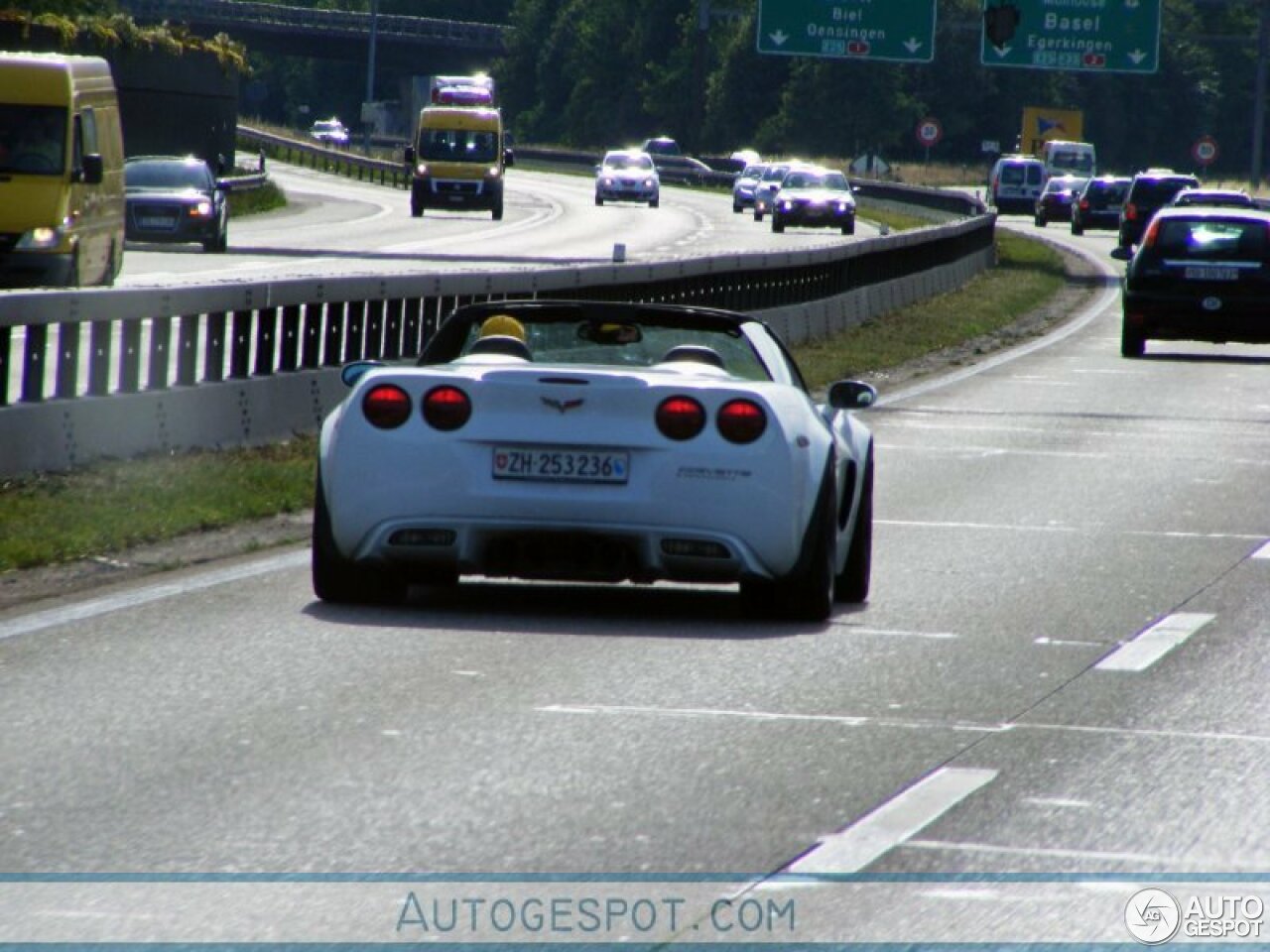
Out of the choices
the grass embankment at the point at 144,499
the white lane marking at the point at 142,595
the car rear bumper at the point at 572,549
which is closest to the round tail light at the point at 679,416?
the car rear bumper at the point at 572,549

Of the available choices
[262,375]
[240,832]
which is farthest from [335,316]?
[240,832]

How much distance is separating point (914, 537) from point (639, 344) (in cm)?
287

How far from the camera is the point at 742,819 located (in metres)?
6.95

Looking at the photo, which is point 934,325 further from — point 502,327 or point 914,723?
point 914,723

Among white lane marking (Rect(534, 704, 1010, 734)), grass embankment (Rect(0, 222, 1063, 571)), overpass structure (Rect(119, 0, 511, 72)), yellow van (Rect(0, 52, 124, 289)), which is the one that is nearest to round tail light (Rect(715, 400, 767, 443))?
white lane marking (Rect(534, 704, 1010, 734))

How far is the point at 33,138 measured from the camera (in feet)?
95.5

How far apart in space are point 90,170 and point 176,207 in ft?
52.5

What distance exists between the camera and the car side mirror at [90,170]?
28.8 m

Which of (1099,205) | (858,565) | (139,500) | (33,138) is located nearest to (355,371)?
(858,565)

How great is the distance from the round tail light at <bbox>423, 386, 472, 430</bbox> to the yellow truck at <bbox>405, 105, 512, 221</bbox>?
189 feet

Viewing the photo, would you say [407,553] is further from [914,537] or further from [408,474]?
[914,537]

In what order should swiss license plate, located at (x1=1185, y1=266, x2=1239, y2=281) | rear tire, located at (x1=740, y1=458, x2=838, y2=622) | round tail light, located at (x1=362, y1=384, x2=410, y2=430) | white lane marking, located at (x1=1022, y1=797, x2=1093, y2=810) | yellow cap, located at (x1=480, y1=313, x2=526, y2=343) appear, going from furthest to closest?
swiss license plate, located at (x1=1185, y1=266, x2=1239, y2=281) → yellow cap, located at (x1=480, y1=313, x2=526, y2=343) → rear tire, located at (x1=740, y1=458, x2=838, y2=622) → round tail light, located at (x1=362, y1=384, x2=410, y2=430) → white lane marking, located at (x1=1022, y1=797, x2=1093, y2=810)

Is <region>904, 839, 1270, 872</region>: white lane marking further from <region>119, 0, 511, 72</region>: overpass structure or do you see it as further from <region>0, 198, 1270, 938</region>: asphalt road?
<region>119, 0, 511, 72</region>: overpass structure

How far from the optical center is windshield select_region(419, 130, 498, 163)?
2667 inches
